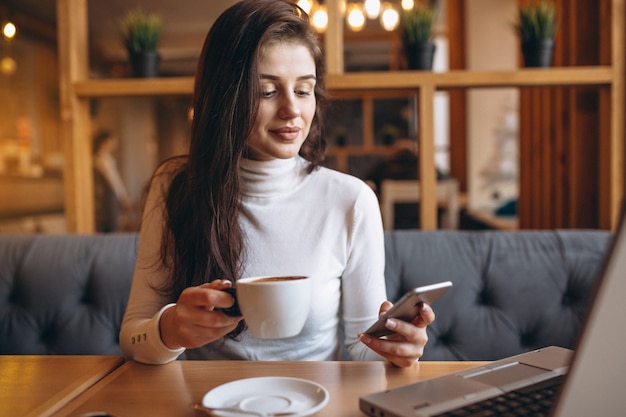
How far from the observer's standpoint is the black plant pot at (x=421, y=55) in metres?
1.89

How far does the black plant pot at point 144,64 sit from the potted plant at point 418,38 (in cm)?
83

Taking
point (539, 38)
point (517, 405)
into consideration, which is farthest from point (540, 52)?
point (517, 405)

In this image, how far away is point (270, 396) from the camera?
712 millimetres

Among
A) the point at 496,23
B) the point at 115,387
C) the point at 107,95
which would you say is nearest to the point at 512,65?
the point at 496,23

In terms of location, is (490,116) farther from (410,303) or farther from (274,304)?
(274,304)

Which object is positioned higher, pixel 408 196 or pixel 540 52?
pixel 540 52

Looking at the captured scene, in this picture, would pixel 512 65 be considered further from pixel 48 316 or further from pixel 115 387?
pixel 115 387

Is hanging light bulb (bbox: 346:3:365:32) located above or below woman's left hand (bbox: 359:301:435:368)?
above

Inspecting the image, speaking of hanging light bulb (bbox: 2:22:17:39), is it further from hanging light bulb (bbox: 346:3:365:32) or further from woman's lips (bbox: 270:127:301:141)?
hanging light bulb (bbox: 346:3:365:32)

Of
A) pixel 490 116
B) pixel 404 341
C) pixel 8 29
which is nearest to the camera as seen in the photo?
pixel 404 341

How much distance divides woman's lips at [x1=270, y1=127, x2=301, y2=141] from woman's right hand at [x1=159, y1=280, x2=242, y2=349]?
43cm

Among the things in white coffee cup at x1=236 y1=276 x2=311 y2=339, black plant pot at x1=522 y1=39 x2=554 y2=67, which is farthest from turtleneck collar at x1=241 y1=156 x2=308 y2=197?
black plant pot at x1=522 y1=39 x2=554 y2=67

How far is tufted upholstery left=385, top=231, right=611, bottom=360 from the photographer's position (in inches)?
58.4

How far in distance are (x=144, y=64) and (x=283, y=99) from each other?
0.99 metres
